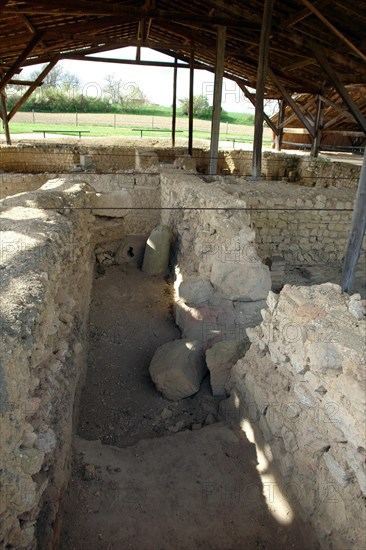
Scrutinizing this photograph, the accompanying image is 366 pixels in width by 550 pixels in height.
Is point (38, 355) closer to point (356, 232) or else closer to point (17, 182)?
point (356, 232)

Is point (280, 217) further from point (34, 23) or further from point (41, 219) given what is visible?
point (34, 23)

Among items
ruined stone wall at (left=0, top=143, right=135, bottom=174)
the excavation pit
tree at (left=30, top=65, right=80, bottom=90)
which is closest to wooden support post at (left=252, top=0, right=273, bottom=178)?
the excavation pit

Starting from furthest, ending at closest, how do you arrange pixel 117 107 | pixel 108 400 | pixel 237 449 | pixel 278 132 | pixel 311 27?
pixel 117 107 < pixel 278 132 < pixel 311 27 < pixel 108 400 < pixel 237 449

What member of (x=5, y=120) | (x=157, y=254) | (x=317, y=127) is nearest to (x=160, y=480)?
(x=157, y=254)

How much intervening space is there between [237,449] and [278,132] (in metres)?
18.9

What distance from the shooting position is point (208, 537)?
2922 mm

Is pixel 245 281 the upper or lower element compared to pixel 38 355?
lower

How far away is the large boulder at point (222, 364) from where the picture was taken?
14.4ft

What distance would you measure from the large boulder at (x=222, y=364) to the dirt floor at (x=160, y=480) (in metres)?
0.16

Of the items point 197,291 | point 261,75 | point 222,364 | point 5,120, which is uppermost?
point 261,75

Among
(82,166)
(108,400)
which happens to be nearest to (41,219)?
(108,400)

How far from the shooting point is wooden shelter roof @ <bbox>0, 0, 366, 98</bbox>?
29.5ft

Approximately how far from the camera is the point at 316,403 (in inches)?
110

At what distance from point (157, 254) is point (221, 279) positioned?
2.44 meters
